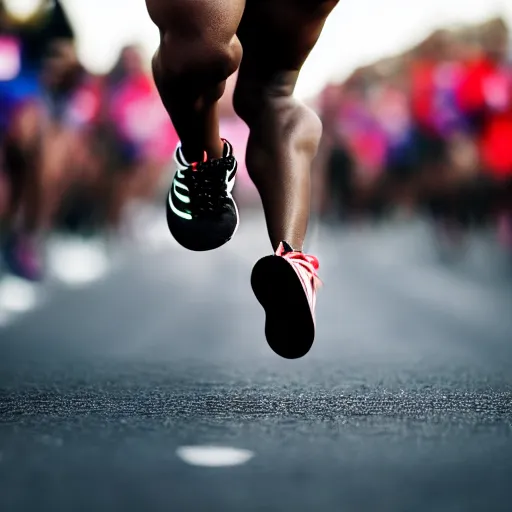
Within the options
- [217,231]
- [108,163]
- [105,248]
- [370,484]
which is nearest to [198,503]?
[370,484]

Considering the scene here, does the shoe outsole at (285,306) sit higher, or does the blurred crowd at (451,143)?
the blurred crowd at (451,143)

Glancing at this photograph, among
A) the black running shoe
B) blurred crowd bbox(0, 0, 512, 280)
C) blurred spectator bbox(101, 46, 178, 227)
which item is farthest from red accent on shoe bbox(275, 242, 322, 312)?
blurred spectator bbox(101, 46, 178, 227)

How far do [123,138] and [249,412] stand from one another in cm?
1050

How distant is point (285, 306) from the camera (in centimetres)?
289

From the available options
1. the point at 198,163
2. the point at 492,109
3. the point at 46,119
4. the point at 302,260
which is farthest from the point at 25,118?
the point at 302,260

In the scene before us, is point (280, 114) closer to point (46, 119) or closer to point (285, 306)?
point (285, 306)

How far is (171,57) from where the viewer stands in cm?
299

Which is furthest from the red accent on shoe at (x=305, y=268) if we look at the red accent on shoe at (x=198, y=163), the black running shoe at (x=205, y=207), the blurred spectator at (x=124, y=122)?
the blurred spectator at (x=124, y=122)

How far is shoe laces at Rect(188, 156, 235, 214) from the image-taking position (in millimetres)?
3262

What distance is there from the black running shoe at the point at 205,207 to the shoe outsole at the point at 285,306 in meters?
0.37

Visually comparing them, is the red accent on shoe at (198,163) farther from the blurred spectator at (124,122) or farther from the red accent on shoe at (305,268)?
the blurred spectator at (124,122)

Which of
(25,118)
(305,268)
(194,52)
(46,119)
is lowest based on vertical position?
(305,268)

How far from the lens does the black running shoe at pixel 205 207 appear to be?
3.25m

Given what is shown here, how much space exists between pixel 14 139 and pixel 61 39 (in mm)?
839
